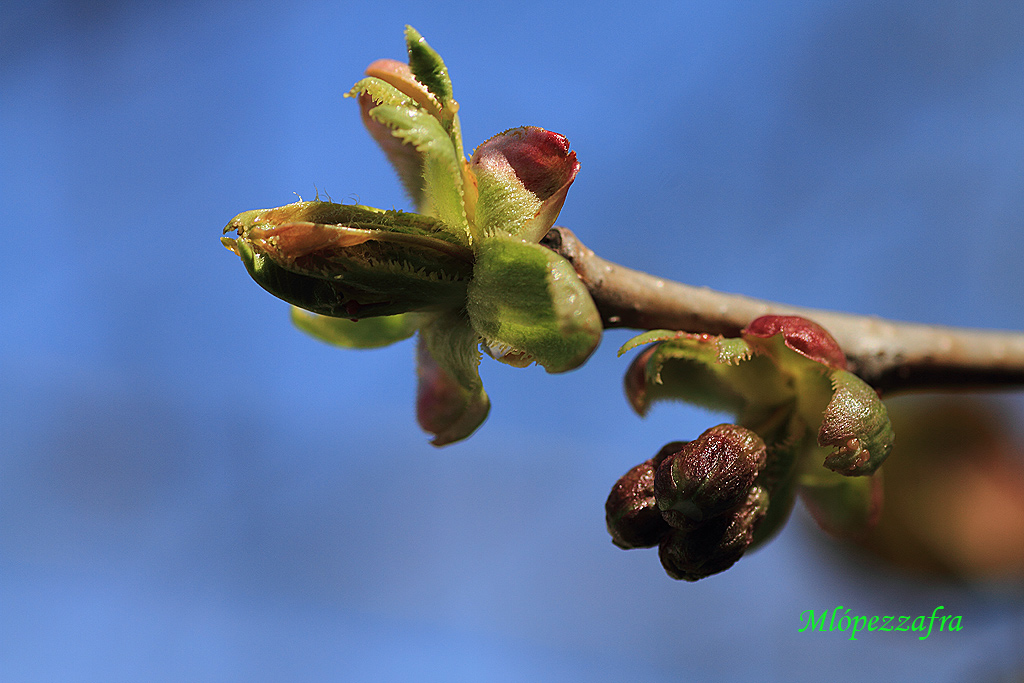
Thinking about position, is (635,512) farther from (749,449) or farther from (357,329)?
(357,329)

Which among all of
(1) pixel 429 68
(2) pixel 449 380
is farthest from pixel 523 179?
(2) pixel 449 380

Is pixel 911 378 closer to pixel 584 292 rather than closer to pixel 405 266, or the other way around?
pixel 584 292

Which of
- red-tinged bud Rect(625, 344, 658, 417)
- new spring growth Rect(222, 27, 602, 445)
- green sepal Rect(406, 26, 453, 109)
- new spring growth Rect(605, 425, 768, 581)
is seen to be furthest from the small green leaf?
green sepal Rect(406, 26, 453, 109)

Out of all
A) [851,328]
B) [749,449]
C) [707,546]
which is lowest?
[707,546]

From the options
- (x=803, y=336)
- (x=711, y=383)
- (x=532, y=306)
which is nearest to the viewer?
(x=532, y=306)

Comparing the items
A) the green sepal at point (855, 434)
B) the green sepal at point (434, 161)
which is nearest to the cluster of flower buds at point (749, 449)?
the green sepal at point (855, 434)

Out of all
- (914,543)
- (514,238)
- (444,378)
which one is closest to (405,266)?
(514,238)

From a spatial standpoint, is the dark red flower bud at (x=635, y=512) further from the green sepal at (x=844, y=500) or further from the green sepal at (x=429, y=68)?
the green sepal at (x=429, y=68)
